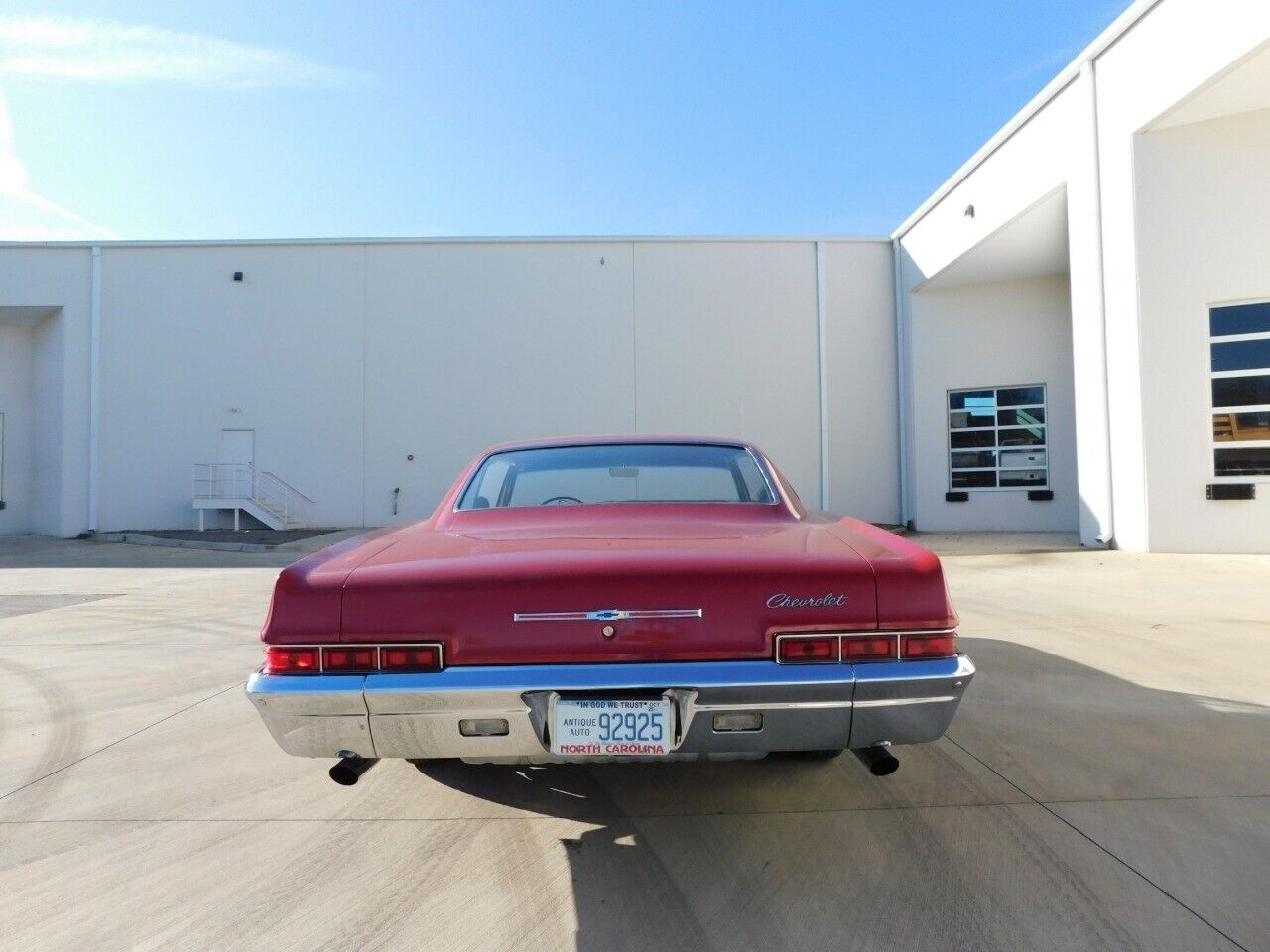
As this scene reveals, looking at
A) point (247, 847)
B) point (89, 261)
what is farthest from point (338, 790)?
point (89, 261)

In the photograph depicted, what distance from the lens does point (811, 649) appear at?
1891 mm

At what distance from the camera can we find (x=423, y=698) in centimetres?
182

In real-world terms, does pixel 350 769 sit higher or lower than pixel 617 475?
lower

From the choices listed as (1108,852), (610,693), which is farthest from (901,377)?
(610,693)

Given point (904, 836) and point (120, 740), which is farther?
point (120, 740)

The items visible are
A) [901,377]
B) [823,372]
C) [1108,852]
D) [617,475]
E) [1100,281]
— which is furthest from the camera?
[823,372]

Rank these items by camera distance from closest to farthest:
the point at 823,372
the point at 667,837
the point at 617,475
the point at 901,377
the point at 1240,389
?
the point at 667,837
the point at 617,475
the point at 1240,389
the point at 901,377
the point at 823,372

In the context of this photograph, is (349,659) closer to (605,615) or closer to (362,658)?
(362,658)

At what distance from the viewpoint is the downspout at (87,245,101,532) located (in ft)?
52.1

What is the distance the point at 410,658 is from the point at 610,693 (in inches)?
20.6

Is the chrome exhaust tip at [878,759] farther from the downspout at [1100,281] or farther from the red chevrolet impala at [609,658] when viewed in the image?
the downspout at [1100,281]

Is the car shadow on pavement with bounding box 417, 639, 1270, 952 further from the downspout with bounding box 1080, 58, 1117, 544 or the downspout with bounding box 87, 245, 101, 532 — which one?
the downspout with bounding box 87, 245, 101, 532

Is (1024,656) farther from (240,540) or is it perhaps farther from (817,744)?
(240,540)

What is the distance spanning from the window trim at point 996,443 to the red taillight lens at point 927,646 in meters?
12.9
